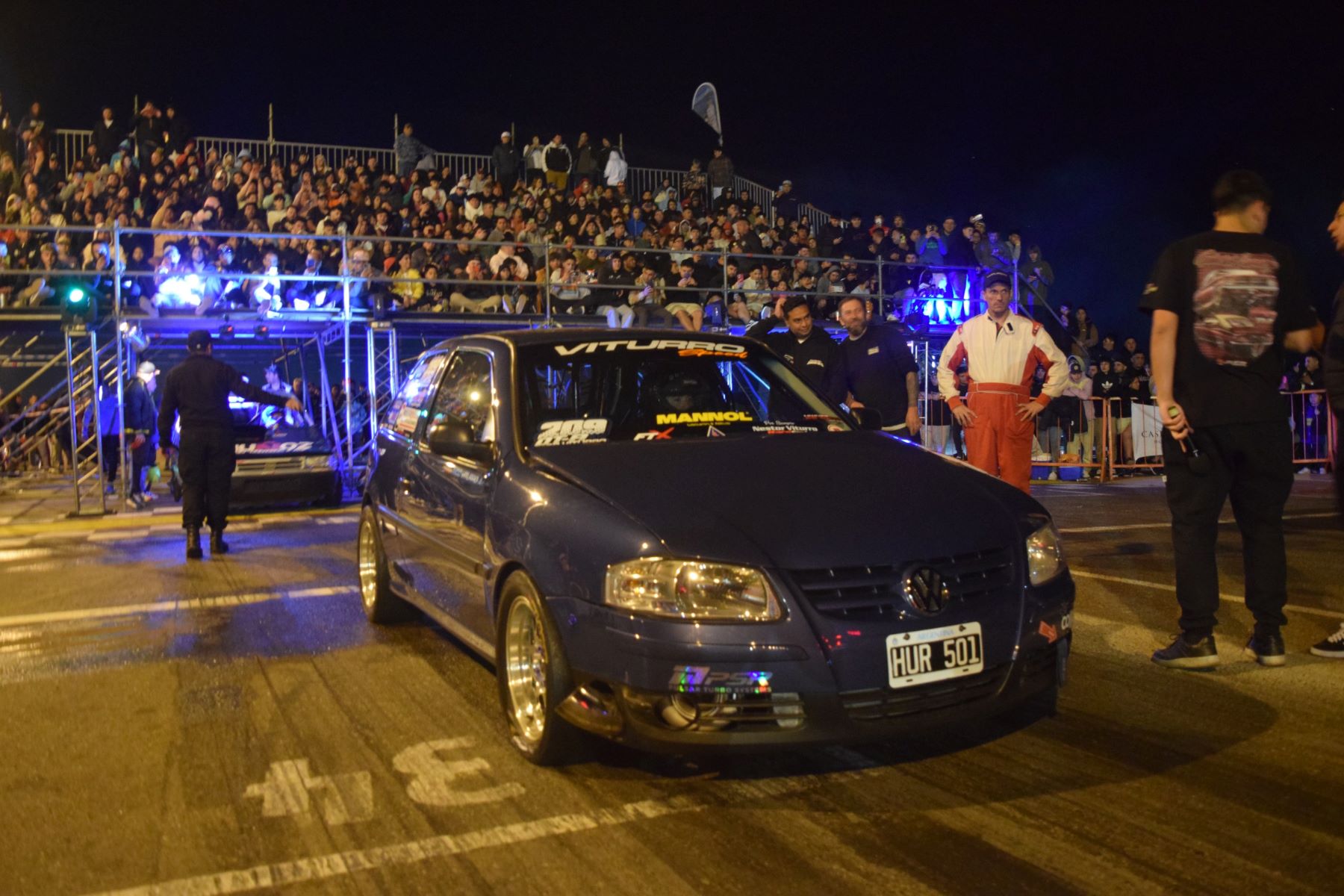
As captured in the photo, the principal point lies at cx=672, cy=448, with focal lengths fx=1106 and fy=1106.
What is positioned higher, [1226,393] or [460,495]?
[1226,393]

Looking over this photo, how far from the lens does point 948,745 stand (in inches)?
150

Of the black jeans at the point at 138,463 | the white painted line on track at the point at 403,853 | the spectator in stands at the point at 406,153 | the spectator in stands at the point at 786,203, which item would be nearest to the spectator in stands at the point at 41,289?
the black jeans at the point at 138,463

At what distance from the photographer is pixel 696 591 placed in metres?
3.30

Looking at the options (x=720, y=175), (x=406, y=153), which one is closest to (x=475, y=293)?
(x=406, y=153)

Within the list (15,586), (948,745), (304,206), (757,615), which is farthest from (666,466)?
(304,206)

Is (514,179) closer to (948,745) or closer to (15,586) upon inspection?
(15,586)

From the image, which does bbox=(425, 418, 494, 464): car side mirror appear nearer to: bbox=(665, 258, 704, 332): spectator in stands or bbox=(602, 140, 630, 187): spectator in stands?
bbox=(665, 258, 704, 332): spectator in stands

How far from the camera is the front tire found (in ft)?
11.7

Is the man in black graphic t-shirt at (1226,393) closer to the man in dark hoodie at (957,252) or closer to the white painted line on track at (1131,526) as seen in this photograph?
the white painted line on track at (1131,526)

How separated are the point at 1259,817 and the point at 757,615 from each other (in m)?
1.53

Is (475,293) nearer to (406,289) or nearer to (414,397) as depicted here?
(406,289)

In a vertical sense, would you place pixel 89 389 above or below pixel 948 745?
above

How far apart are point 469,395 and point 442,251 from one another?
504 inches

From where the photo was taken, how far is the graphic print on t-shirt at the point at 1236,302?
183 inches
